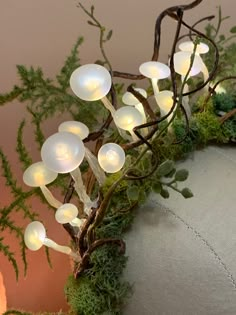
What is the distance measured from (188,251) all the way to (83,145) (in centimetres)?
18

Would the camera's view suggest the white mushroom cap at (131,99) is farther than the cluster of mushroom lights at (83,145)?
Yes

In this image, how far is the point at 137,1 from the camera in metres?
1.09

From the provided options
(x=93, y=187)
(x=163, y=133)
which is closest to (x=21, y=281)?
(x=93, y=187)

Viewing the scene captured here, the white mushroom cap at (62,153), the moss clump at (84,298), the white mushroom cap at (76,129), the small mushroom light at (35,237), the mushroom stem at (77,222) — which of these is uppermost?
the white mushroom cap at (62,153)

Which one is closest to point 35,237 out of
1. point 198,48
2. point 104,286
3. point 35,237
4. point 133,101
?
point 35,237

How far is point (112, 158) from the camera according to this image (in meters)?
0.71

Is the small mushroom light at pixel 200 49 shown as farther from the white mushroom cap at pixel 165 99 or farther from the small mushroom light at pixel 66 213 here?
the small mushroom light at pixel 66 213

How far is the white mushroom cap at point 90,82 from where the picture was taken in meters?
0.70

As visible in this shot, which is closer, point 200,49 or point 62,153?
point 62,153

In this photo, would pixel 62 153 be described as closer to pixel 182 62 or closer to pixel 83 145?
pixel 83 145

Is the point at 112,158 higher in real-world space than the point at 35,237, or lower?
higher

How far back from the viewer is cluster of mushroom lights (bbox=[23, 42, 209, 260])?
0.68m

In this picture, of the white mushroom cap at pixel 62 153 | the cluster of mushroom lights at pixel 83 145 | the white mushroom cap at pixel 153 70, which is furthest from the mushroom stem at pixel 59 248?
the white mushroom cap at pixel 153 70

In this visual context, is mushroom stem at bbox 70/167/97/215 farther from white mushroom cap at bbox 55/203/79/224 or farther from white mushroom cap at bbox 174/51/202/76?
Answer: white mushroom cap at bbox 174/51/202/76
